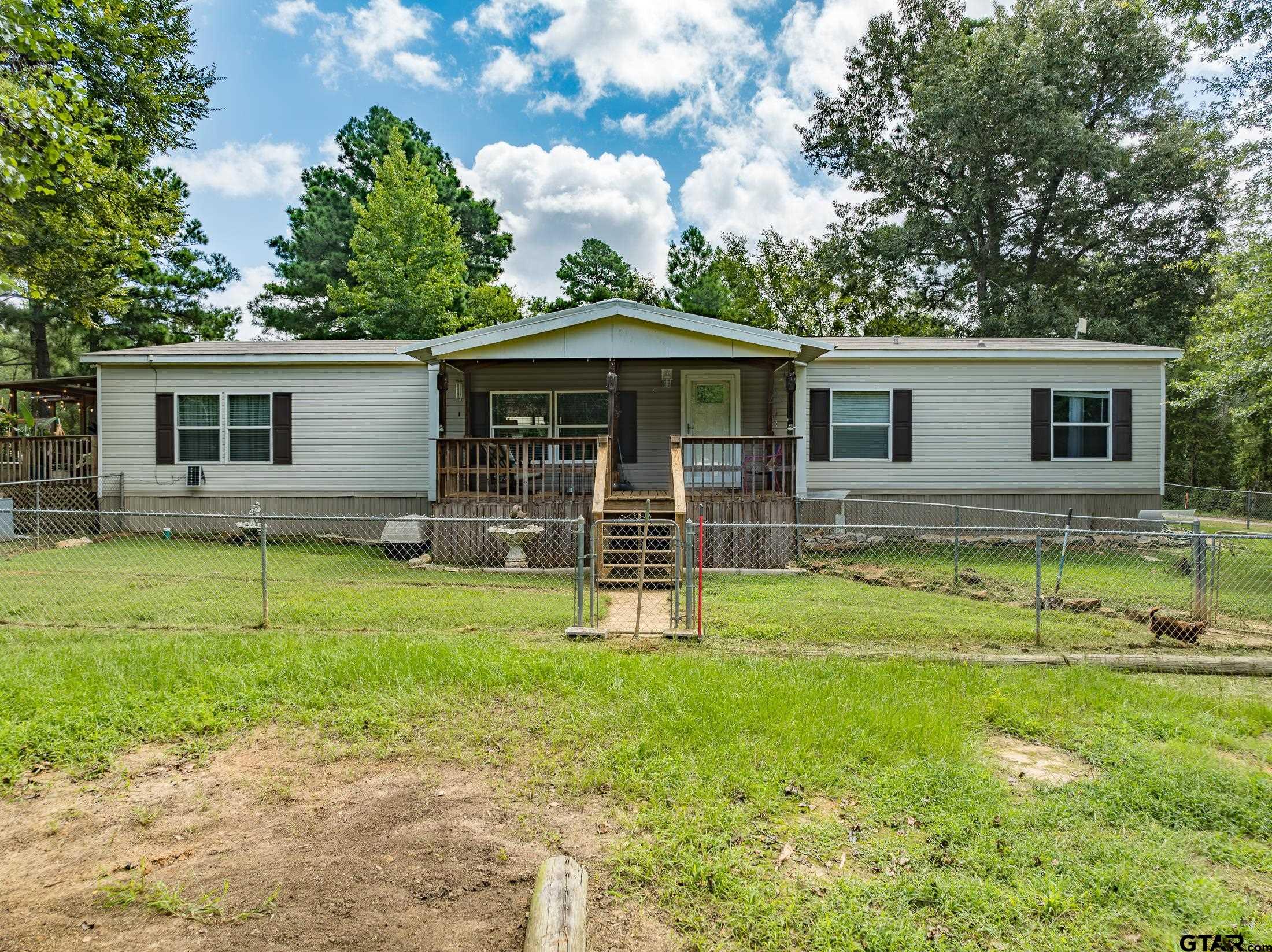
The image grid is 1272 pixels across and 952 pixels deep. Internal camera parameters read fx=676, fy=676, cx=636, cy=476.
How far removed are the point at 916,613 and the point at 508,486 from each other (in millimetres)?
6314

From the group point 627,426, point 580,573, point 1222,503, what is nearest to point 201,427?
point 627,426

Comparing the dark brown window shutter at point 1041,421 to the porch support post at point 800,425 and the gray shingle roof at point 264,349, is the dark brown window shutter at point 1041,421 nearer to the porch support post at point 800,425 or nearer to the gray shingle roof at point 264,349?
the porch support post at point 800,425

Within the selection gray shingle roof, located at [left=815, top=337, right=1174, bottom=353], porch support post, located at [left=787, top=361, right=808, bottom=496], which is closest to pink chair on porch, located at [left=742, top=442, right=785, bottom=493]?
porch support post, located at [left=787, top=361, right=808, bottom=496]

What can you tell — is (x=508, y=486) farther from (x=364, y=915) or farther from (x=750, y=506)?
(x=364, y=915)

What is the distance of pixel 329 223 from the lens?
1081 inches

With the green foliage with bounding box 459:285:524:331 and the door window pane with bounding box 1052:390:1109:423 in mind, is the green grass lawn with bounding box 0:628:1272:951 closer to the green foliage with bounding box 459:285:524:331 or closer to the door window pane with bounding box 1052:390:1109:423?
the door window pane with bounding box 1052:390:1109:423

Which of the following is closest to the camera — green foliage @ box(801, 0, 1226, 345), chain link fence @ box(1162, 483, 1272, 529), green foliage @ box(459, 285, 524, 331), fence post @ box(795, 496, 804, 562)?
fence post @ box(795, 496, 804, 562)

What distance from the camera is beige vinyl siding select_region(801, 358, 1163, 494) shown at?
12875 mm

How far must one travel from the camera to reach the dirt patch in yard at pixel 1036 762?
3592 millimetres

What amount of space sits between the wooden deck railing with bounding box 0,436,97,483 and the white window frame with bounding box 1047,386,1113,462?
1847cm

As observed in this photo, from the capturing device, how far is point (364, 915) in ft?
7.97

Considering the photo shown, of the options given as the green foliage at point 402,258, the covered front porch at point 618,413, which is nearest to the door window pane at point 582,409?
the covered front porch at point 618,413

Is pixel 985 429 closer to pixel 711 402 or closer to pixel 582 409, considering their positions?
pixel 711 402

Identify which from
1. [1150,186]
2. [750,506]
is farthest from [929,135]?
[750,506]
